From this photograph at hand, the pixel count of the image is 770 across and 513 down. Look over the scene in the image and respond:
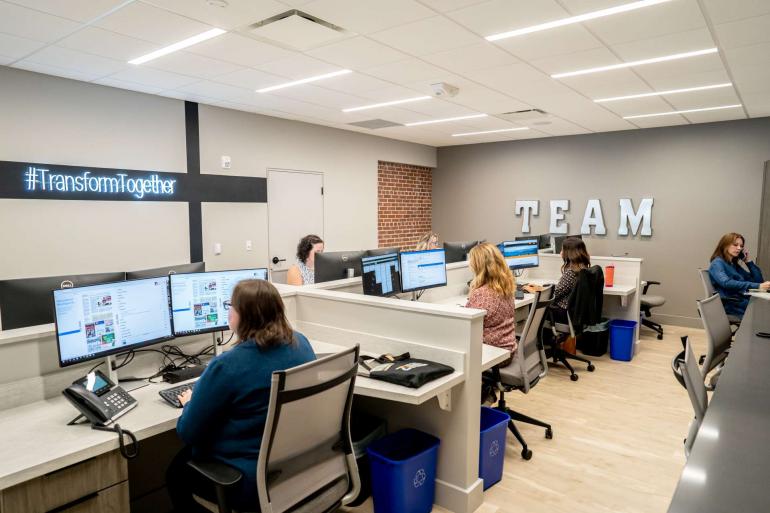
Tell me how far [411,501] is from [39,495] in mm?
1495

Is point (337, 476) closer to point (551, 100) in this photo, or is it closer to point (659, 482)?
point (659, 482)

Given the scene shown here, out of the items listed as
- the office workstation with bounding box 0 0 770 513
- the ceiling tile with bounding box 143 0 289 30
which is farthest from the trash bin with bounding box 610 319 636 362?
the ceiling tile with bounding box 143 0 289 30

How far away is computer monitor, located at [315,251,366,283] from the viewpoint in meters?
3.48

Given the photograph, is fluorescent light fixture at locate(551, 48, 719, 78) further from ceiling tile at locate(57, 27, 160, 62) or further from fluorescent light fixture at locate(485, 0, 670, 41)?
ceiling tile at locate(57, 27, 160, 62)

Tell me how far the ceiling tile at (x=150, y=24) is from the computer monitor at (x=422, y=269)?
6.60 ft

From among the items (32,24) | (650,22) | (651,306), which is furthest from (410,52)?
(651,306)

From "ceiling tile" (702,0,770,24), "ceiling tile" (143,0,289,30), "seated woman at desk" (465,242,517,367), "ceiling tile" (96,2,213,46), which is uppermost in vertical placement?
"ceiling tile" (96,2,213,46)

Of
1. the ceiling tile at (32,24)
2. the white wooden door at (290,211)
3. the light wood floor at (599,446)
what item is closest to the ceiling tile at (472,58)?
the ceiling tile at (32,24)

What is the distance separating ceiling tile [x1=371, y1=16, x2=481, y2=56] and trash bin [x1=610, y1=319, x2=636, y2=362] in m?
3.26

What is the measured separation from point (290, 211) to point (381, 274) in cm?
310

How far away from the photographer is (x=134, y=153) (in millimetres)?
4746

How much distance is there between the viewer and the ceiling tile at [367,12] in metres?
2.66

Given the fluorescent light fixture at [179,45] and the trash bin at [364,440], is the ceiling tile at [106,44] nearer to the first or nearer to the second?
the fluorescent light fixture at [179,45]

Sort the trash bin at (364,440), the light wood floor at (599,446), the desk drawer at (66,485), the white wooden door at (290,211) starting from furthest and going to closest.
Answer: the white wooden door at (290,211)
the light wood floor at (599,446)
the trash bin at (364,440)
the desk drawer at (66,485)
